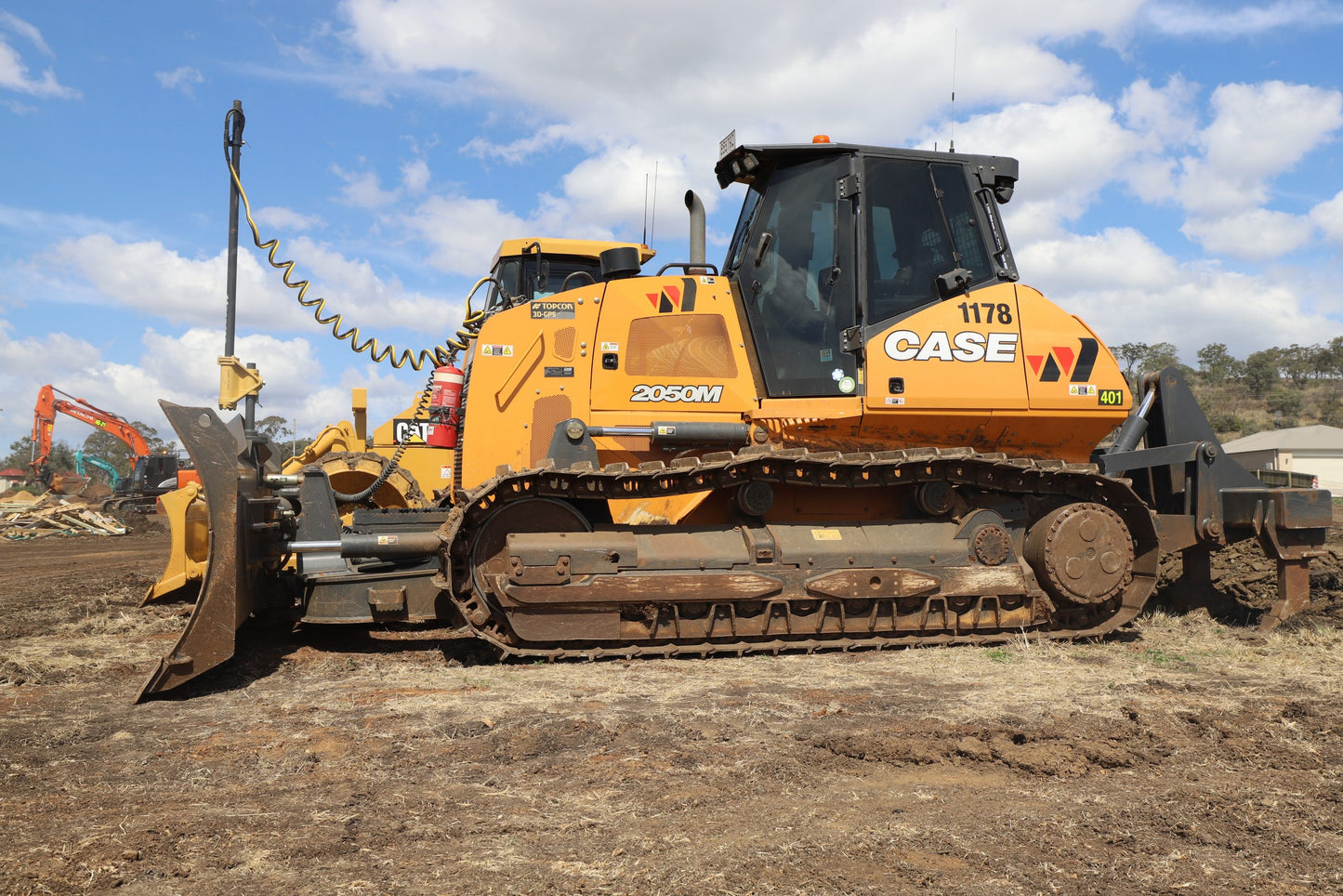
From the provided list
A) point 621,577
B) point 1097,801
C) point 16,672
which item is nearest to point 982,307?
point 621,577

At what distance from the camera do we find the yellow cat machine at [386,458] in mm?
7988

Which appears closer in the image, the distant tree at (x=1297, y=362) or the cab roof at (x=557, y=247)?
the cab roof at (x=557, y=247)

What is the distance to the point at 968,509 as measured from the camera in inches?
273

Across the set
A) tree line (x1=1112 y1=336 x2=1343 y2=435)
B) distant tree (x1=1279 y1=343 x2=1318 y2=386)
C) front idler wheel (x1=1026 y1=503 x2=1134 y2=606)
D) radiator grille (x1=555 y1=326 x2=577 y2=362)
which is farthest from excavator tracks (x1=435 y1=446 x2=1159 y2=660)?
distant tree (x1=1279 y1=343 x2=1318 y2=386)

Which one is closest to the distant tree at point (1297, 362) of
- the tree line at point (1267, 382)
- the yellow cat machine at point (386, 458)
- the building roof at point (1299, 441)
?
the tree line at point (1267, 382)

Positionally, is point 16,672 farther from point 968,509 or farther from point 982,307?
point 982,307

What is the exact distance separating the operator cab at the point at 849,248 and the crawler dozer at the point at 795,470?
0.06 ft

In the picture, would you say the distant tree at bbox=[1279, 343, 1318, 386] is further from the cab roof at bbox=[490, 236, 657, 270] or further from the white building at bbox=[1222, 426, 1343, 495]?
the cab roof at bbox=[490, 236, 657, 270]

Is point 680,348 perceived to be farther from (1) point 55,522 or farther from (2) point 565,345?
(1) point 55,522

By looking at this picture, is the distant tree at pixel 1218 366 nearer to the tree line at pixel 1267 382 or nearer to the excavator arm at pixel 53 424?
the tree line at pixel 1267 382

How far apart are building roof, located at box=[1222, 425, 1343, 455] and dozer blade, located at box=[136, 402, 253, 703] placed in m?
38.9

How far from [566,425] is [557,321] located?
984 mm

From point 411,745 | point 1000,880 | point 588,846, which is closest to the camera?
point 1000,880

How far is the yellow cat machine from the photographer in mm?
7988
